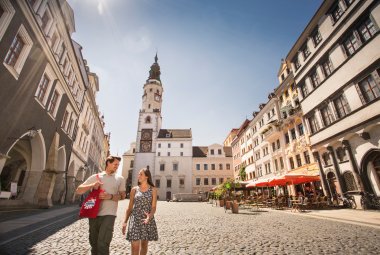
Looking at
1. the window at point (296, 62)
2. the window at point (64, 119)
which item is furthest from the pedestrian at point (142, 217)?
the window at point (296, 62)

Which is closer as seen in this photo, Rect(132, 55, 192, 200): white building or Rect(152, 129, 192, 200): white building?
Rect(152, 129, 192, 200): white building

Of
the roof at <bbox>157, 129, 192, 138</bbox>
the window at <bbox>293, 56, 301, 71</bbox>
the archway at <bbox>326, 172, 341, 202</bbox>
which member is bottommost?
the archway at <bbox>326, 172, 341, 202</bbox>

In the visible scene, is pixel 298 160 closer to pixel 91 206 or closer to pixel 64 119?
pixel 91 206

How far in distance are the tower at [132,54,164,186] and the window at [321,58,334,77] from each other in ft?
150

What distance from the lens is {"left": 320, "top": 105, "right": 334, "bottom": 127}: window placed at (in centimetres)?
1773

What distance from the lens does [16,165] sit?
21500mm

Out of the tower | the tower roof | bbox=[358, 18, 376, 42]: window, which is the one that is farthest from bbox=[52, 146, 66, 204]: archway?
the tower roof

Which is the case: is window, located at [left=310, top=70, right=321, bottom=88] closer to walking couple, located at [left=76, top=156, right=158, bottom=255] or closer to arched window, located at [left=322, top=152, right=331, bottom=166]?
arched window, located at [left=322, top=152, right=331, bottom=166]

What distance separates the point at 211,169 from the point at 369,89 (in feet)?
144

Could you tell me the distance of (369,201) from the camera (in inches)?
531

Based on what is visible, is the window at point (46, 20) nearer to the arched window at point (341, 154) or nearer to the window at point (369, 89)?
the window at point (369, 89)

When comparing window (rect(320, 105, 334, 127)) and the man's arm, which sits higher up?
window (rect(320, 105, 334, 127))

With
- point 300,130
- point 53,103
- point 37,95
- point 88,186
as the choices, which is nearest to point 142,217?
point 88,186

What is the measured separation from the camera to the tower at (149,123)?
182ft
